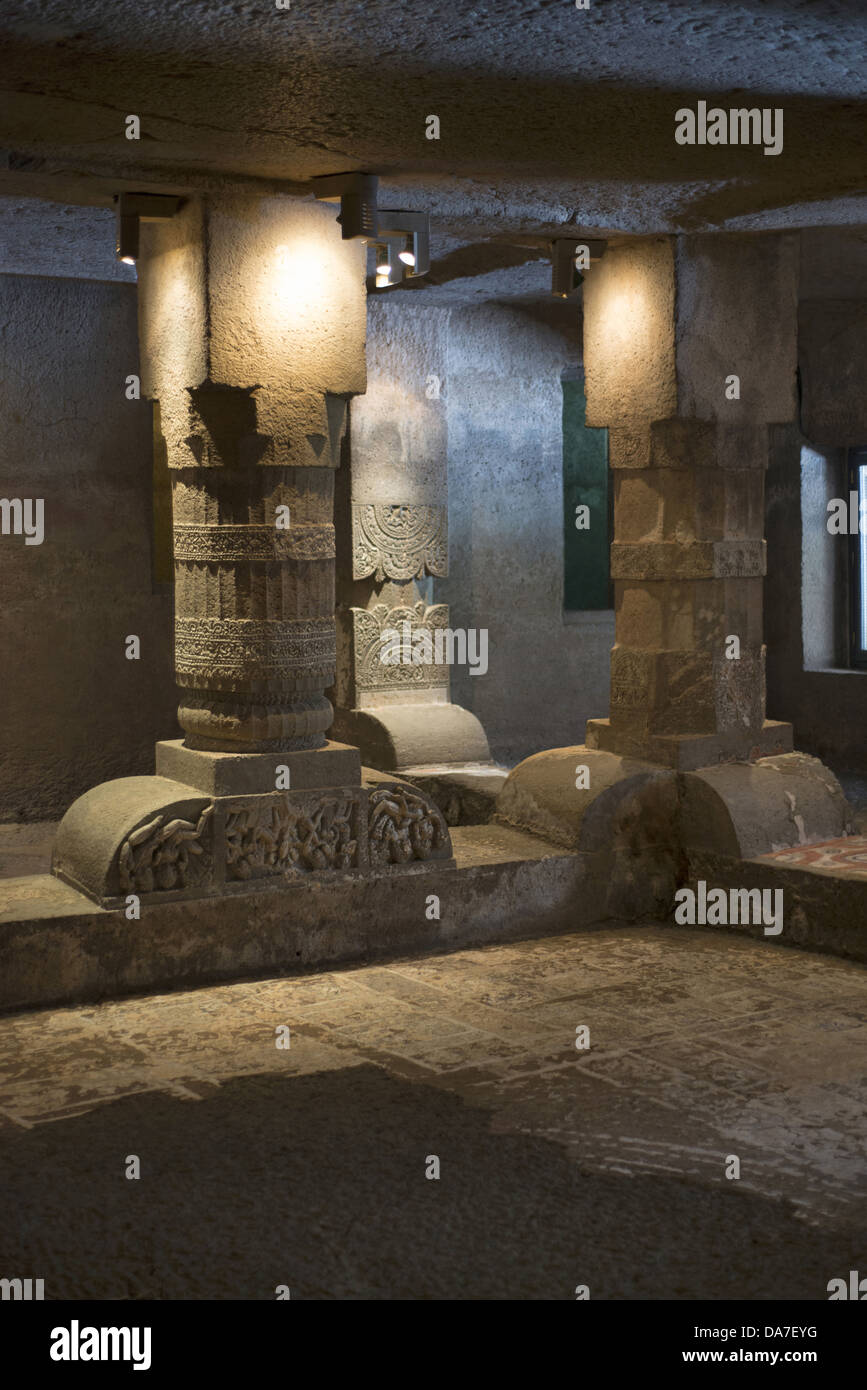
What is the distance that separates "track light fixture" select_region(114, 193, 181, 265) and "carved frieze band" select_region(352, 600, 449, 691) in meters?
3.18

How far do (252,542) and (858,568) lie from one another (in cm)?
552

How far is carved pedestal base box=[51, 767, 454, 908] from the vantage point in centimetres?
549

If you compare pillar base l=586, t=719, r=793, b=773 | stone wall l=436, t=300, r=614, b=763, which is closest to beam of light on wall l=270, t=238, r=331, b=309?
pillar base l=586, t=719, r=793, b=773

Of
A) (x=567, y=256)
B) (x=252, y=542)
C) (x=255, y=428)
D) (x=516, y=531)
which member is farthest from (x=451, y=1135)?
(x=516, y=531)

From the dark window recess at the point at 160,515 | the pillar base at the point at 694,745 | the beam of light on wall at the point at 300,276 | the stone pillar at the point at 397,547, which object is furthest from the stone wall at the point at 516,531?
the beam of light on wall at the point at 300,276

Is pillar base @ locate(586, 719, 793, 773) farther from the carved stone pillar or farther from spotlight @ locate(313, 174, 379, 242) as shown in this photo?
spotlight @ locate(313, 174, 379, 242)

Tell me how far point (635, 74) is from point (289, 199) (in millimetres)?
1706

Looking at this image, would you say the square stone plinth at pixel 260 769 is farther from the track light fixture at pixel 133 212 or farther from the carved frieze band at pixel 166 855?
the track light fixture at pixel 133 212

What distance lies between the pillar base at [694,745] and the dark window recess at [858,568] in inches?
136

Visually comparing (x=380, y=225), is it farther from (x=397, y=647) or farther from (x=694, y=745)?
(x=397, y=647)

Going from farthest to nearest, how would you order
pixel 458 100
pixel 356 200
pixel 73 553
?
pixel 73 553 < pixel 356 200 < pixel 458 100

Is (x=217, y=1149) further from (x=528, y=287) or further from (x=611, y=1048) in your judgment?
(x=528, y=287)

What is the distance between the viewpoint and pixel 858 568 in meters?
10.1

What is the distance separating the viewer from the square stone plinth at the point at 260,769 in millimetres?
5719
